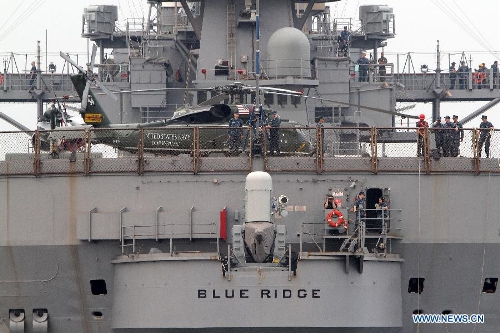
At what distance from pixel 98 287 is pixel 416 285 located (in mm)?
6832

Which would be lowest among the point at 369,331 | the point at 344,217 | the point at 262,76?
the point at 369,331

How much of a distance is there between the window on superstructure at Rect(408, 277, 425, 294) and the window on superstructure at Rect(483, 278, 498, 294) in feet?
4.79

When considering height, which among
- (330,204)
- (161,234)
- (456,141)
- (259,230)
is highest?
(456,141)

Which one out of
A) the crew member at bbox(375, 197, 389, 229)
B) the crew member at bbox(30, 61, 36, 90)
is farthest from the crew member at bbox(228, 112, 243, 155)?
the crew member at bbox(30, 61, 36, 90)

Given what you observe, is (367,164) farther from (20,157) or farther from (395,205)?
(20,157)

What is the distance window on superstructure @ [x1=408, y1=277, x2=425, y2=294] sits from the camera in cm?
2838

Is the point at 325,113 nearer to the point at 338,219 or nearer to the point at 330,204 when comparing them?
the point at 330,204

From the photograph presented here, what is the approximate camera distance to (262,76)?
3738 cm

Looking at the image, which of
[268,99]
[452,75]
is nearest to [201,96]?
[268,99]

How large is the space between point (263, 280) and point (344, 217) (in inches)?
110

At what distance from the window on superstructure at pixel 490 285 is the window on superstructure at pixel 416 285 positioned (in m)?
1.46

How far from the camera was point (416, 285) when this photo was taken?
93.4ft

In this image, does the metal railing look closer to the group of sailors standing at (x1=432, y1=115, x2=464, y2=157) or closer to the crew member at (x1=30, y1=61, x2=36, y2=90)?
the group of sailors standing at (x1=432, y1=115, x2=464, y2=157)

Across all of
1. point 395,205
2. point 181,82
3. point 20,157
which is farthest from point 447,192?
point 181,82
